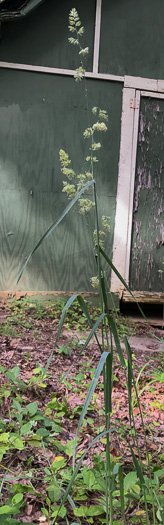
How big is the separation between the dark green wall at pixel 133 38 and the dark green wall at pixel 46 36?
174 millimetres

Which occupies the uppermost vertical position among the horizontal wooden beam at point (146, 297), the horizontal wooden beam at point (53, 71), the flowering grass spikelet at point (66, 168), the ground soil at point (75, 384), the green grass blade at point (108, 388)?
the horizontal wooden beam at point (53, 71)

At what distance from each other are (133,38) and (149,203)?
1.74 m

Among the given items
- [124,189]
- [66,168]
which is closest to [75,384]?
[66,168]

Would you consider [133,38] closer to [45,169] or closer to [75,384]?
[45,169]

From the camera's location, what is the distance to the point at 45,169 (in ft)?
14.1

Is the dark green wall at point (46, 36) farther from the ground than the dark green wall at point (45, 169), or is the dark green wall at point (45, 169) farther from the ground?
the dark green wall at point (46, 36)

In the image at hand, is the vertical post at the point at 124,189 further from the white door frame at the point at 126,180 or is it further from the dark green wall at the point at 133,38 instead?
the dark green wall at the point at 133,38

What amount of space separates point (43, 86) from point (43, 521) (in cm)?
396

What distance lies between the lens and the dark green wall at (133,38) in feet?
14.1

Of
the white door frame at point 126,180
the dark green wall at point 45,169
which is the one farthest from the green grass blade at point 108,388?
the white door frame at point 126,180

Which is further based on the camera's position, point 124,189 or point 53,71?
point 124,189

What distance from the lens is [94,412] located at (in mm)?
2002

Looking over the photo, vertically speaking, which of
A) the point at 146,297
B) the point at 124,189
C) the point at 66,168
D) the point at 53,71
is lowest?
the point at 146,297

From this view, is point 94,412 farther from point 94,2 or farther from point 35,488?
point 94,2
